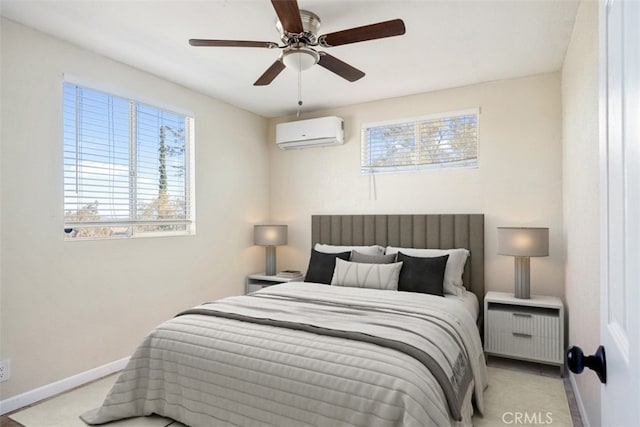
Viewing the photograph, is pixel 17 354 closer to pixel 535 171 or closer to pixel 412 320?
pixel 412 320

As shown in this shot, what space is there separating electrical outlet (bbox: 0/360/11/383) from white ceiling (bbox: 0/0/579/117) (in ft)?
7.47

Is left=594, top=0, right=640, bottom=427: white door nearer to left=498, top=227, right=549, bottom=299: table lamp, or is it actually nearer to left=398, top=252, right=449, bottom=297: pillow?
left=398, top=252, right=449, bottom=297: pillow

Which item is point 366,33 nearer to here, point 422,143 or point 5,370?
point 422,143

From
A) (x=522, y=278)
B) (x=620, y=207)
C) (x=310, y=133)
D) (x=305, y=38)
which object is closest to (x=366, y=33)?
(x=305, y=38)

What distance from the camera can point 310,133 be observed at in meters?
4.32

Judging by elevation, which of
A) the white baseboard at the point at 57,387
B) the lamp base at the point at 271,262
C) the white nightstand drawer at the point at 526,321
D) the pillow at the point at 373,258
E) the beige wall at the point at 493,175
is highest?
the beige wall at the point at 493,175

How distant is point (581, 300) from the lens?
2.32m

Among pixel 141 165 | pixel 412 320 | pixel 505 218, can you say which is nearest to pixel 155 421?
pixel 412 320

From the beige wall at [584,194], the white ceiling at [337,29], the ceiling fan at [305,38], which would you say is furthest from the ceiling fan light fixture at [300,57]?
the beige wall at [584,194]

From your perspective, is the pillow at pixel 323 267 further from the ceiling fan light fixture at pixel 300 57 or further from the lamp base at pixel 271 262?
the ceiling fan light fixture at pixel 300 57

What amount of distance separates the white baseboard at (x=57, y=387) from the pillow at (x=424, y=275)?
251cm

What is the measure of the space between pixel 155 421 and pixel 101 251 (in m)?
1.46

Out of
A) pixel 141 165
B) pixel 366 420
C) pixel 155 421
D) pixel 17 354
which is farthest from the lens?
pixel 141 165

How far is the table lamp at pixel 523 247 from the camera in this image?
309 centimetres
